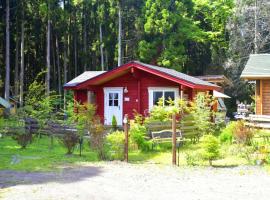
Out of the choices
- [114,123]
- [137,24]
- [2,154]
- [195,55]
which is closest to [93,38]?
[137,24]

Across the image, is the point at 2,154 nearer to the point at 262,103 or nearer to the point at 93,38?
the point at 262,103

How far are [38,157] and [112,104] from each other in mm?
9054

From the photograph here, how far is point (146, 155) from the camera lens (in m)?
12.8

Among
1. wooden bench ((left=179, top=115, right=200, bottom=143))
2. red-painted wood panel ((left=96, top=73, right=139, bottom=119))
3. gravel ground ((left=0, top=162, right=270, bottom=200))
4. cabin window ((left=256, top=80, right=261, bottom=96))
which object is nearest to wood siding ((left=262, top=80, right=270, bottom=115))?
cabin window ((left=256, top=80, right=261, bottom=96))

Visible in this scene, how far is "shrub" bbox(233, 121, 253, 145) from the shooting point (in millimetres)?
A: 12500

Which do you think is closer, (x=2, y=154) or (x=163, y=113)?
(x=2, y=154)

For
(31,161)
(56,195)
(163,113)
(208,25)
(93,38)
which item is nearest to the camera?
(56,195)

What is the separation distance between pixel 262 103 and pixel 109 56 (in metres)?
21.4

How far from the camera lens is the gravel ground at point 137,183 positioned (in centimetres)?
743

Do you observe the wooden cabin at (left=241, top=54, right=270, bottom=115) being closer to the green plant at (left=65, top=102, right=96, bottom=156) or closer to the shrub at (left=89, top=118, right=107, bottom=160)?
the green plant at (left=65, top=102, right=96, bottom=156)

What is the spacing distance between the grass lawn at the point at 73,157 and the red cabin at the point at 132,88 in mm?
5262

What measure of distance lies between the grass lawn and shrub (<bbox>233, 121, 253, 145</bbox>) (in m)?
0.34

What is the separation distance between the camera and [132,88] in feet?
67.4

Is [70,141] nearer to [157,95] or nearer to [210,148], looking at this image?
[210,148]
